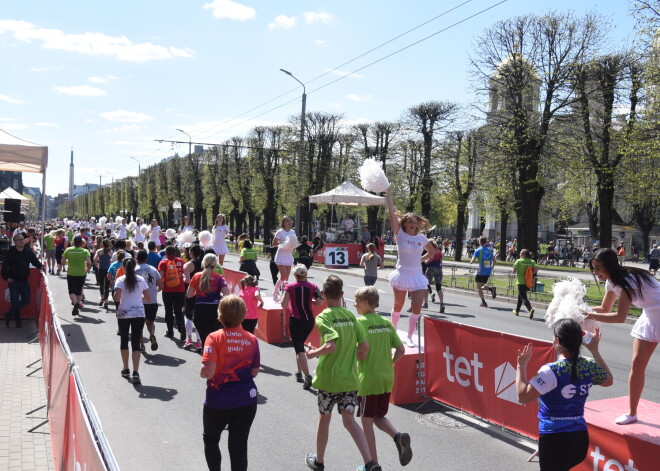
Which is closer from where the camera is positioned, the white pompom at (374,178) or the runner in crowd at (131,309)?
the white pompom at (374,178)

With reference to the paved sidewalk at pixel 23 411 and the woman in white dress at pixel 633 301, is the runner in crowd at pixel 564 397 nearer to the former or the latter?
the woman in white dress at pixel 633 301

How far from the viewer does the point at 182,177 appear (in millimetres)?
74375

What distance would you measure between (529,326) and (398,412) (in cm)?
849

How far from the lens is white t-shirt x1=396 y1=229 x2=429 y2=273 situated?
8.11 m

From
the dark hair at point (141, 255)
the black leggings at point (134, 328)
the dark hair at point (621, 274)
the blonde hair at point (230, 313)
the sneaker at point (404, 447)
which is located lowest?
the sneaker at point (404, 447)

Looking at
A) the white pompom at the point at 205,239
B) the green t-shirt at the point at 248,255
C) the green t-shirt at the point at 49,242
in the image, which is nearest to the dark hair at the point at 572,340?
the green t-shirt at the point at 248,255

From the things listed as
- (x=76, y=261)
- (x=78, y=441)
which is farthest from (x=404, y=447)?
(x=76, y=261)

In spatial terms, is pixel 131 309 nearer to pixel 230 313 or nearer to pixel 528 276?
pixel 230 313

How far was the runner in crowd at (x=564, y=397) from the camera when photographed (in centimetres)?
394

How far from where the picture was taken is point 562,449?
3.95m

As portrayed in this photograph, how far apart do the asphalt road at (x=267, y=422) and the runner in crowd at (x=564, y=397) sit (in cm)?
200

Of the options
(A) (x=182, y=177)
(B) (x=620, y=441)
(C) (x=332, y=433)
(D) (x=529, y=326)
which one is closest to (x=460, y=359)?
(C) (x=332, y=433)

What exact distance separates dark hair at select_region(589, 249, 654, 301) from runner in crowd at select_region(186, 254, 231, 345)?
5.33 metres

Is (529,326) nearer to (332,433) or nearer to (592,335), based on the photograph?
(332,433)
